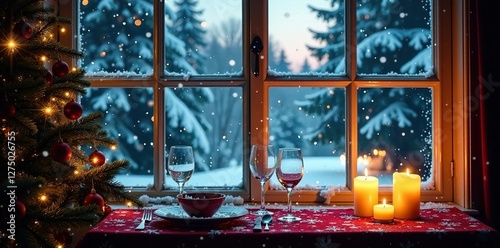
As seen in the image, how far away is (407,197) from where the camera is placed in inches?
76.8

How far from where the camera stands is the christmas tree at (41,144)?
1751mm

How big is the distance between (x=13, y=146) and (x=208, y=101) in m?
0.78

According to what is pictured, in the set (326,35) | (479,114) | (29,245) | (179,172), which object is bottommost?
(29,245)

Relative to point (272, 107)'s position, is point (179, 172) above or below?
below

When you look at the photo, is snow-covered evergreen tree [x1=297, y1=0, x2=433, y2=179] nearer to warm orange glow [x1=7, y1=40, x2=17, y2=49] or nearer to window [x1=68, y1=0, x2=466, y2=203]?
window [x1=68, y1=0, x2=466, y2=203]

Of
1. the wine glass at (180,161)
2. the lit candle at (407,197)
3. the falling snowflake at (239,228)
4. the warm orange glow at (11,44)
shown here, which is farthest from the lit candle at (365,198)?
the warm orange glow at (11,44)

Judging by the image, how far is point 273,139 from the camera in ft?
7.86

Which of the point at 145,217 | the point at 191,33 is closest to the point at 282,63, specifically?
the point at 191,33

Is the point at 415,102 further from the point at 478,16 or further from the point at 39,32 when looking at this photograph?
the point at 39,32

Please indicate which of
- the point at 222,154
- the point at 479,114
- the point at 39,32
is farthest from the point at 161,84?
the point at 479,114

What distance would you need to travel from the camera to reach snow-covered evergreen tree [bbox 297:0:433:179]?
2393 millimetres

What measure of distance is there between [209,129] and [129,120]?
30cm

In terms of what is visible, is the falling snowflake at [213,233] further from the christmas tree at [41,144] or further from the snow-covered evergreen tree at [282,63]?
the snow-covered evergreen tree at [282,63]

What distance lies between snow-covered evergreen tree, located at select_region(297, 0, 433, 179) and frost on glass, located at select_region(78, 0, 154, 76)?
0.62m
